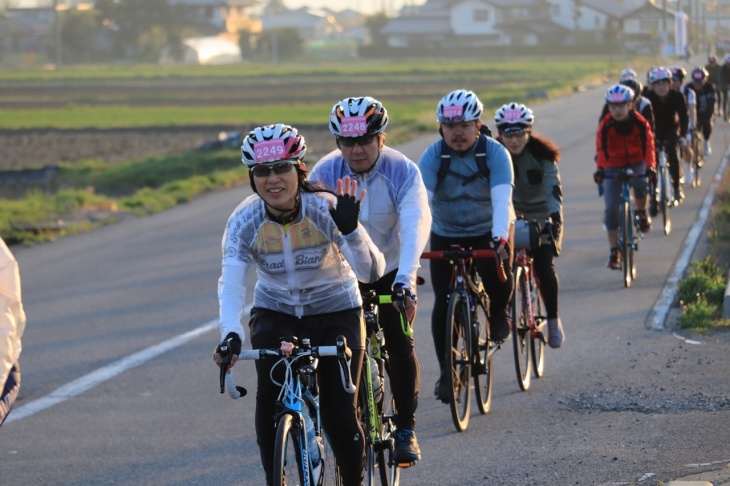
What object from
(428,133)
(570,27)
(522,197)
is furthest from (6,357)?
(570,27)

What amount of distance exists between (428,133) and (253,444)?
28.7 meters

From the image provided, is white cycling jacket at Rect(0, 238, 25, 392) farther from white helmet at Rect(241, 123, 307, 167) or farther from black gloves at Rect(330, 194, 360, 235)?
black gloves at Rect(330, 194, 360, 235)

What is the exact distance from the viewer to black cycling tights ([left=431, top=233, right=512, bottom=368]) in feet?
25.6

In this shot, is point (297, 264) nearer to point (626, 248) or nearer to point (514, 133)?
point (514, 133)

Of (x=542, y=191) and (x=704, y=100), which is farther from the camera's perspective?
(x=704, y=100)

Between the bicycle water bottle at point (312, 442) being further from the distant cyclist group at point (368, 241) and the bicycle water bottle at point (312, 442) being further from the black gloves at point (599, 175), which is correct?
the black gloves at point (599, 175)

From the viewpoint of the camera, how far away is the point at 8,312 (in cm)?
410

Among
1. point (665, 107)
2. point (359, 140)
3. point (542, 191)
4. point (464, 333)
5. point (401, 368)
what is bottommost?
point (464, 333)

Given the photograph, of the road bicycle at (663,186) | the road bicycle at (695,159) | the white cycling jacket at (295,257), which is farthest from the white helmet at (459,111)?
the road bicycle at (695,159)

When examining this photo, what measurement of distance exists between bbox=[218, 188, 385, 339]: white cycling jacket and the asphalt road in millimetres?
1623

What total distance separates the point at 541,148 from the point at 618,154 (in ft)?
13.4

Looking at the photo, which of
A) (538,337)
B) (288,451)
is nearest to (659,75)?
(538,337)

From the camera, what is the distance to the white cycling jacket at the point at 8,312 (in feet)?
13.3

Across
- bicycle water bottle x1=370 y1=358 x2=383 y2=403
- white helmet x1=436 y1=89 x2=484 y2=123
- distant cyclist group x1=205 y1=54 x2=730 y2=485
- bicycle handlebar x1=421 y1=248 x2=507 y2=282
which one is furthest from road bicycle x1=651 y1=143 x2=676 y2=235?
bicycle water bottle x1=370 y1=358 x2=383 y2=403
